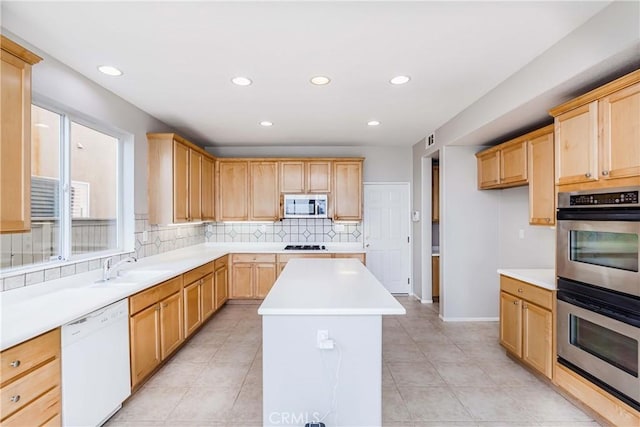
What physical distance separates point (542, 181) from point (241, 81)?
2890mm

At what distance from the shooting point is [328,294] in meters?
2.16

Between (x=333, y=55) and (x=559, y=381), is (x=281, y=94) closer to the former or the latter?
(x=333, y=55)

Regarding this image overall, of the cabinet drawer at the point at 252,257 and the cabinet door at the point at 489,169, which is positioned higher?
the cabinet door at the point at 489,169

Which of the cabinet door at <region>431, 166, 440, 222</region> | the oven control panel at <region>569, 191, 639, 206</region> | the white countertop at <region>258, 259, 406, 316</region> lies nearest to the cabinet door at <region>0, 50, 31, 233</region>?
the white countertop at <region>258, 259, 406, 316</region>

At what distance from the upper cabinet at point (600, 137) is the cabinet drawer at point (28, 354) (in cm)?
336

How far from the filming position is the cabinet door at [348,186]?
203 inches

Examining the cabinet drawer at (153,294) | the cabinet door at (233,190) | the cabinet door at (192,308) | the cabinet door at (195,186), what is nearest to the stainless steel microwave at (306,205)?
the cabinet door at (233,190)

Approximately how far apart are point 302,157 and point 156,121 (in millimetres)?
2205

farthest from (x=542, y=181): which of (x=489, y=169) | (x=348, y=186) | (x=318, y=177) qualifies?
(x=318, y=177)

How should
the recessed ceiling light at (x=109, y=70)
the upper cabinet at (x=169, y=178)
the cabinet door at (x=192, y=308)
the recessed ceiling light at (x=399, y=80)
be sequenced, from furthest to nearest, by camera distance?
the upper cabinet at (x=169, y=178) < the cabinet door at (x=192, y=308) < the recessed ceiling light at (x=399, y=80) < the recessed ceiling light at (x=109, y=70)

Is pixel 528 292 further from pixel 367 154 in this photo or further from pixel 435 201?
pixel 367 154

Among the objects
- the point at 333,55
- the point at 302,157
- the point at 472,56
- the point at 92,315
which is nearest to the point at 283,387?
the point at 92,315

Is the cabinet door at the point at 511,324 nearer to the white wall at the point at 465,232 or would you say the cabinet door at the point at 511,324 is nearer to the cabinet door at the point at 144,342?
the white wall at the point at 465,232

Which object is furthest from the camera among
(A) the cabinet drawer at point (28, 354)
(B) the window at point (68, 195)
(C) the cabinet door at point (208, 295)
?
(C) the cabinet door at point (208, 295)
